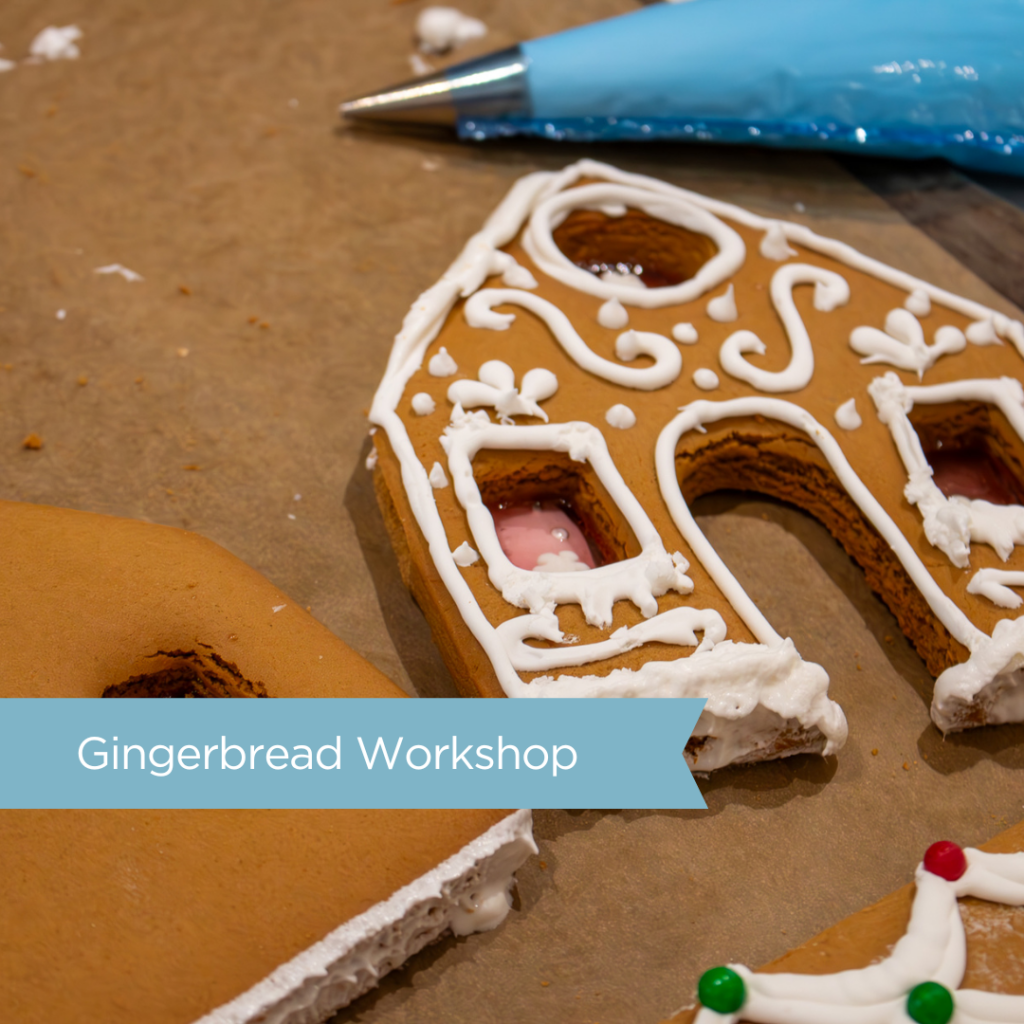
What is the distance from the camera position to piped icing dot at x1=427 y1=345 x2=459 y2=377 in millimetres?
2785

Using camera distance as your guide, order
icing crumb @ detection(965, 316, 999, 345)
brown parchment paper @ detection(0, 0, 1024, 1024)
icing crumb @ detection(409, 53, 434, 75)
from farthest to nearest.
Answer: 1. icing crumb @ detection(409, 53, 434, 75)
2. icing crumb @ detection(965, 316, 999, 345)
3. brown parchment paper @ detection(0, 0, 1024, 1024)

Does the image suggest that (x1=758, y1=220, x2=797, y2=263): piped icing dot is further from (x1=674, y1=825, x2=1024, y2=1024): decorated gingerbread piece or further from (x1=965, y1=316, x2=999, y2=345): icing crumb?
(x1=674, y1=825, x2=1024, y2=1024): decorated gingerbread piece

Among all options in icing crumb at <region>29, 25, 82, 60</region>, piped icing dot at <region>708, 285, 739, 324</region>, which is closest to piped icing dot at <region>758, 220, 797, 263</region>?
piped icing dot at <region>708, 285, 739, 324</region>

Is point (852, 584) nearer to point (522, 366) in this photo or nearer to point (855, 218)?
point (522, 366)

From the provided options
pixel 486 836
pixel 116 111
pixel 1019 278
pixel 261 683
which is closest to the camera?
pixel 486 836

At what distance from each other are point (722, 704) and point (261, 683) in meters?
1.02

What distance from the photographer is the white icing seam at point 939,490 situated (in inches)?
103

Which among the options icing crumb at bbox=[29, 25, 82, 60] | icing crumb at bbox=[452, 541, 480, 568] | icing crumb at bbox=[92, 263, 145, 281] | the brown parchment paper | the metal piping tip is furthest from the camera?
icing crumb at bbox=[29, 25, 82, 60]

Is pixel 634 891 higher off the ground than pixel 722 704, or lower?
lower

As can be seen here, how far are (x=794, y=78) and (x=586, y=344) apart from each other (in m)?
1.76

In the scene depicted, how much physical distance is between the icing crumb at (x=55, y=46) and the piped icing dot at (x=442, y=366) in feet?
8.53

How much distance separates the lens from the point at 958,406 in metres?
2.96

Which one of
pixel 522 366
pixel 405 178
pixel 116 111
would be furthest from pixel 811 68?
pixel 116 111

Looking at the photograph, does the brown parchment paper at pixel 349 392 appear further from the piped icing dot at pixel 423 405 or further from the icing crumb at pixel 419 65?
the piped icing dot at pixel 423 405
